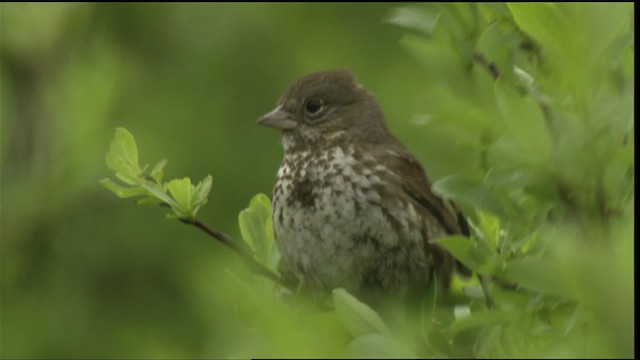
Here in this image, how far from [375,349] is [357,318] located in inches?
6.6

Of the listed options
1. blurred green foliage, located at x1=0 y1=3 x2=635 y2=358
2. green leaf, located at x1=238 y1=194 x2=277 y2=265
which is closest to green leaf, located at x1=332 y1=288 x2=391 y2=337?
blurred green foliage, located at x1=0 y1=3 x2=635 y2=358

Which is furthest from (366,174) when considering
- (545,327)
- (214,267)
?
(545,327)

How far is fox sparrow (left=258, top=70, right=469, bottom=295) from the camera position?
449 centimetres

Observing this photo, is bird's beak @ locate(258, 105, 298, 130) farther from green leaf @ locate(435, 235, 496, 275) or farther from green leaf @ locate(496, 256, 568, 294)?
green leaf @ locate(496, 256, 568, 294)

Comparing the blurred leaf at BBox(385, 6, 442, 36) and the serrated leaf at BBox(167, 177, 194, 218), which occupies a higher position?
the blurred leaf at BBox(385, 6, 442, 36)

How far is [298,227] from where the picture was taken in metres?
4.58

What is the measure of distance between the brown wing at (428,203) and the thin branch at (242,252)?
0.68 metres

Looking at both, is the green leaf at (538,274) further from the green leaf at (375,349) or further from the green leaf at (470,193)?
the green leaf at (375,349)

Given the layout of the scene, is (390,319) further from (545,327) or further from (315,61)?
(315,61)

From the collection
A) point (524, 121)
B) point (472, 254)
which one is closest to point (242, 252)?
point (472, 254)

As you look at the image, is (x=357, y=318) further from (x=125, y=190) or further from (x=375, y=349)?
(x=125, y=190)

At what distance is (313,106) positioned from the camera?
5.29 m

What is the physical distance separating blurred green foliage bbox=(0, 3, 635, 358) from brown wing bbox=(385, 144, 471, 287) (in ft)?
0.52

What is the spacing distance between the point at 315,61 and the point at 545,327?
440 centimetres
